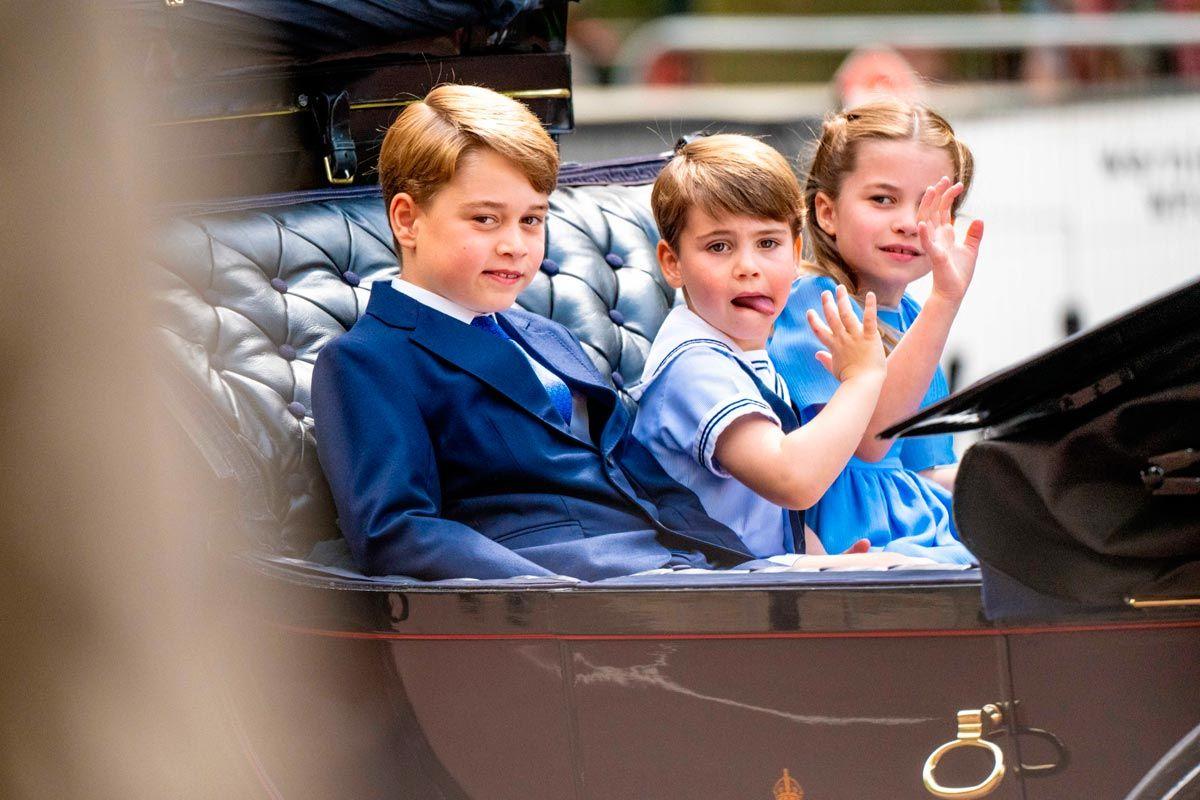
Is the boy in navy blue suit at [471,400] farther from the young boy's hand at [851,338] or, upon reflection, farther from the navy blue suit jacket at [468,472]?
the young boy's hand at [851,338]

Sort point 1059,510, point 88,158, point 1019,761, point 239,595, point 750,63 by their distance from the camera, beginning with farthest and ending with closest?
point 750,63 < point 239,595 < point 1019,761 < point 1059,510 < point 88,158

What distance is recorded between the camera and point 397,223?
161cm

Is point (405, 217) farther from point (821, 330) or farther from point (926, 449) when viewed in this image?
point (926, 449)

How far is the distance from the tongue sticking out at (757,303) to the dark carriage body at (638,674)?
19.2 inches

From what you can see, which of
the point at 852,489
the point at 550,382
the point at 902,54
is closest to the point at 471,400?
the point at 550,382

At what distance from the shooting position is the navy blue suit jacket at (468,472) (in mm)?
1433

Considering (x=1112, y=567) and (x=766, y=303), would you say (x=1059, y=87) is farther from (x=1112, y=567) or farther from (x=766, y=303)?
(x=1112, y=567)

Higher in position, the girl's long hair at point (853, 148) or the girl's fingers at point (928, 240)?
the girl's long hair at point (853, 148)

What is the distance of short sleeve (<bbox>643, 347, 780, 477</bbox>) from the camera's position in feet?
5.15

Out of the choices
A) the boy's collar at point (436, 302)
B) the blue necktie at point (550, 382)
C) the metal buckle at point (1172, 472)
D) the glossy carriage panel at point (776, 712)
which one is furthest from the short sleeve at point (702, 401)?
the metal buckle at point (1172, 472)

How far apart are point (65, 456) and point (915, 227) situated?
3.92 ft

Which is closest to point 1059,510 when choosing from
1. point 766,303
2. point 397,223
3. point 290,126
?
point 766,303

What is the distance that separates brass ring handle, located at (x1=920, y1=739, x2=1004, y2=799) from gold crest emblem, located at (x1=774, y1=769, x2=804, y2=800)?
0.35ft

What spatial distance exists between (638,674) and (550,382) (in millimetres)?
498
